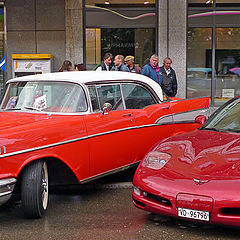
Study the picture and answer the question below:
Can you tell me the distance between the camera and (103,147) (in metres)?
5.32

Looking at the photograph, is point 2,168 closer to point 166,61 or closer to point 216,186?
point 216,186

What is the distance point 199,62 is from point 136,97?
24.2 feet

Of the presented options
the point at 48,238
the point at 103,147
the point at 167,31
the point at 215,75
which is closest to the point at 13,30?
the point at 167,31

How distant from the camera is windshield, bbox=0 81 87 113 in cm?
534

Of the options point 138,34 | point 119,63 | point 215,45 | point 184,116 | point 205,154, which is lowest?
point 205,154

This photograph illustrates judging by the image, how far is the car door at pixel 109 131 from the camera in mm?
5230

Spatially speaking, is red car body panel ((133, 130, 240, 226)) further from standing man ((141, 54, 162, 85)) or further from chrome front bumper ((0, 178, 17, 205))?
standing man ((141, 54, 162, 85))

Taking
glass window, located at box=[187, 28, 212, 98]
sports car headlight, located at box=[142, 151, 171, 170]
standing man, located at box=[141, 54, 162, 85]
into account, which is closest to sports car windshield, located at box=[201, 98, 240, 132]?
sports car headlight, located at box=[142, 151, 171, 170]

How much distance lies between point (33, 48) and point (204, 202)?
9895mm

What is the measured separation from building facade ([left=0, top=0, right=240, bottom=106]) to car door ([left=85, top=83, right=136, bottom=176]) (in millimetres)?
7124

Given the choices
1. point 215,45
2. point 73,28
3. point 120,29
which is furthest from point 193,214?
point 215,45

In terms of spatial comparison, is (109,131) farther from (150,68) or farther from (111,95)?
(150,68)

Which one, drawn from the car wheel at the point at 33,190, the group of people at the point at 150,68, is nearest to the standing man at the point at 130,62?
the group of people at the point at 150,68

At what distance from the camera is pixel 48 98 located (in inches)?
215
